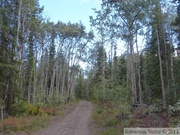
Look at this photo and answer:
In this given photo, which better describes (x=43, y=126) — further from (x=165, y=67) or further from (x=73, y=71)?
(x=73, y=71)

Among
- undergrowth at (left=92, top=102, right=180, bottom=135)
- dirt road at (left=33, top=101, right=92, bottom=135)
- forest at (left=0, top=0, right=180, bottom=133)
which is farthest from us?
forest at (left=0, top=0, right=180, bottom=133)

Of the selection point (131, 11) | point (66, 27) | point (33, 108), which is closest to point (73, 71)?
point (66, 27)

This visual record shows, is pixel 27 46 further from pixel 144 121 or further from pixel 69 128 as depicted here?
pixel 144 121

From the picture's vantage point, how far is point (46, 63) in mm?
31859

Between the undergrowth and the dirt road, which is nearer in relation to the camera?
the undergrowth

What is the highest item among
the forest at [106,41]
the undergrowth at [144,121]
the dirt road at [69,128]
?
the forest at [106,41]

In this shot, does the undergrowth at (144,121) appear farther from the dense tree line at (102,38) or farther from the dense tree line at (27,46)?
the dense tree line at (27,46)

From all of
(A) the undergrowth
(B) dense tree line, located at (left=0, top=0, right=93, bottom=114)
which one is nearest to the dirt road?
(A) the undergrowth

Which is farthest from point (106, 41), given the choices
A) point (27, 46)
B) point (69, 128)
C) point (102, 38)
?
point (69, 128)

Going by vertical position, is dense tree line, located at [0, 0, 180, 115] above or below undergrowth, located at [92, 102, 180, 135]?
above

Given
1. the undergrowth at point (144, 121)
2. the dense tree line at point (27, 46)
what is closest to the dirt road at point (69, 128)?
the undergrowth at point (144, 121)

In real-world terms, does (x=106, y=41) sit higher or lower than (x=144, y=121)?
higher

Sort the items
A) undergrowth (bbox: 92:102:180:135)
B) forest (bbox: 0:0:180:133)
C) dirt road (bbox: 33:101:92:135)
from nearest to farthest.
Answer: undergrowth (bbox: 92:102:180:135) < dirt road (bbox: 33:101:92:135) < forest (bbox: 0:0:180:133)

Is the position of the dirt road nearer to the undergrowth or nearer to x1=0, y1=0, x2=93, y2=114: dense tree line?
the undergrowth
